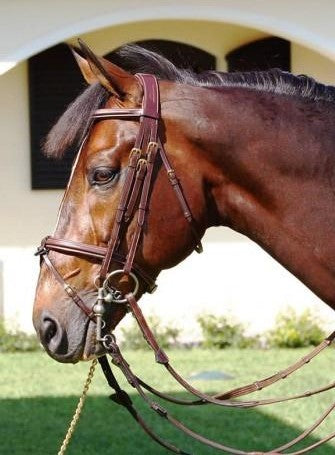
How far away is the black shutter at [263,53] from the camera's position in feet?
36.3

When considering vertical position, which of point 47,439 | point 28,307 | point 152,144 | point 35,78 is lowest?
point 28,307

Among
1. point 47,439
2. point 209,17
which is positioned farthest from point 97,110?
point 209,17

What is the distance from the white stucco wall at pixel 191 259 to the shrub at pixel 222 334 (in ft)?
0.63

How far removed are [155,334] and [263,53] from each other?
299cm

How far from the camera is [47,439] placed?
7523 mm

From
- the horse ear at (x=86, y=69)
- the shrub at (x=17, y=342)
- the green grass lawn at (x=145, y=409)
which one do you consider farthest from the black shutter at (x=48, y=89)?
the horse ear at (x=86, y=69)

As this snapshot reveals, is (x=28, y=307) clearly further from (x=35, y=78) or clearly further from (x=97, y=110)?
(x=97, y=110)

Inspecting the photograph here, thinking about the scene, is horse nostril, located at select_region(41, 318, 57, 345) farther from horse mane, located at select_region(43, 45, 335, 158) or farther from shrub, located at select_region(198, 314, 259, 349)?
shrub, located at select_region(198, 314, 259, 349)

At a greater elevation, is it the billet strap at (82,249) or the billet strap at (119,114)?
the billet strap at (119,114)

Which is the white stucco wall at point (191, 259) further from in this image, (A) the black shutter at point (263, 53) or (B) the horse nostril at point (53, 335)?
(B) the horse nostril at point (53, 335)

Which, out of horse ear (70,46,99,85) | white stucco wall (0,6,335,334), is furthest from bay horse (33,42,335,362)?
white stucco wall (0,6,335,334)

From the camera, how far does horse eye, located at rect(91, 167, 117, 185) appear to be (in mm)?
3410

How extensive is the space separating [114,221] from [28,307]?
8360mm

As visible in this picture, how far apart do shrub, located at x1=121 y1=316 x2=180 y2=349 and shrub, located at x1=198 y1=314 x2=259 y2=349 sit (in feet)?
0.96
